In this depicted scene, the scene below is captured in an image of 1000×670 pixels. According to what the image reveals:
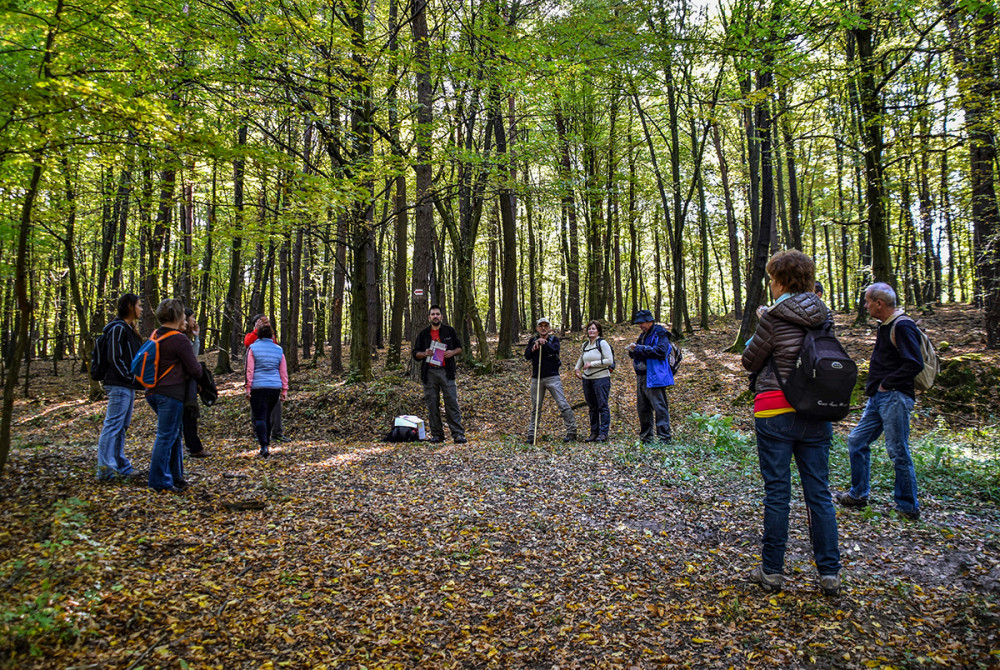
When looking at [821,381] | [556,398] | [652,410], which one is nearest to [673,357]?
[652,410]

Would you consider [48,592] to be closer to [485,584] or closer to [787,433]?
[485,584]

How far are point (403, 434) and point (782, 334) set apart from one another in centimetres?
724

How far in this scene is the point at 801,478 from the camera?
345 cm

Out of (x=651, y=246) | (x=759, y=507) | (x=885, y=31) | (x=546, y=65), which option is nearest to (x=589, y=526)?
(x=759, y=507)

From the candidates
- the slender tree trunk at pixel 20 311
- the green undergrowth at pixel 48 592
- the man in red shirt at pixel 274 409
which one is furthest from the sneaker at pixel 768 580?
the man in red shirt at pixel 274 409

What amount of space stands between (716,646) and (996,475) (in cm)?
455

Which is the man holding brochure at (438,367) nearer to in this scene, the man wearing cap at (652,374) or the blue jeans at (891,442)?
the man wearing cap at (652,374)

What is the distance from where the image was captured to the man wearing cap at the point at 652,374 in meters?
8.26

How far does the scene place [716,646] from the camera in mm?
3100

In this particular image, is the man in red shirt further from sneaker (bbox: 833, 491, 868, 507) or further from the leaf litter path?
sneaker (bbox: 833, 491, 868, 507)

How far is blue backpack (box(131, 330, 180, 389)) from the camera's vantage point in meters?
5.51

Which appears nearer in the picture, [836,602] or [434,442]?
[836,602]

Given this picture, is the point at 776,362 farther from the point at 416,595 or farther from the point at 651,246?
the point at 651,246

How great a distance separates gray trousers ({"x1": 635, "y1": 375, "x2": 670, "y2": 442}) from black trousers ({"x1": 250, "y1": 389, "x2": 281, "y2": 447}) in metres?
5.95
